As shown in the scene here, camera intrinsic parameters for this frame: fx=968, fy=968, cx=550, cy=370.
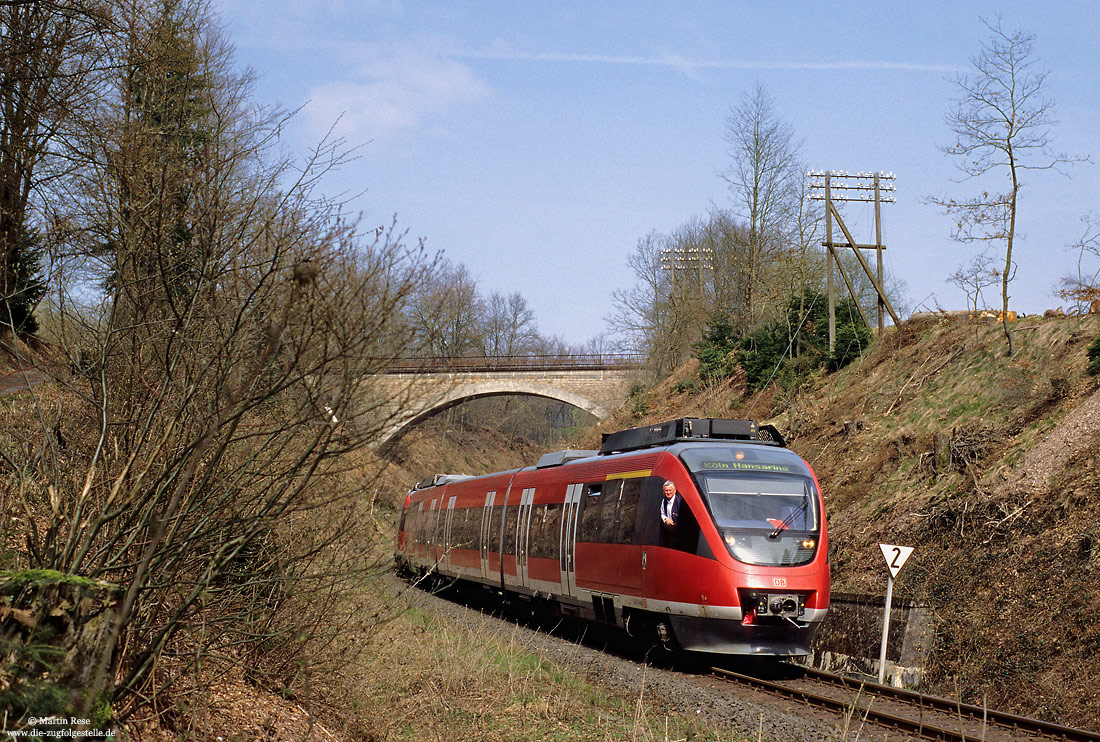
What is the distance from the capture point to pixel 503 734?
8406 mm

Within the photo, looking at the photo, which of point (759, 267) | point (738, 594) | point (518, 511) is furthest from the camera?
point (759, 267)

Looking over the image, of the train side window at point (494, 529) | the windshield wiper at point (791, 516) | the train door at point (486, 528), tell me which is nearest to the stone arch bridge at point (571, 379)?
the train door at point (486, 528)

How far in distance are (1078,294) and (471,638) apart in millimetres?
15081

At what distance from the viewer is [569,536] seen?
606 inches

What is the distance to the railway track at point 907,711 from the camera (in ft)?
28.0

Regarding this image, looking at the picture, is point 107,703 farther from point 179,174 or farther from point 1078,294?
point 1078,294

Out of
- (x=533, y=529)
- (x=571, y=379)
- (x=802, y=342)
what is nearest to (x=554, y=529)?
(x=533, y=529)

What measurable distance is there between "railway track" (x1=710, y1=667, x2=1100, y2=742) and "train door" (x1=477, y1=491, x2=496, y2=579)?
8499mm

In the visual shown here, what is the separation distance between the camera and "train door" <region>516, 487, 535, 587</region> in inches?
690

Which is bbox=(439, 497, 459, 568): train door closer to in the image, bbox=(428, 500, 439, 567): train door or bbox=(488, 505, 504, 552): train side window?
bbox=(428, 500, 439, 567): train door

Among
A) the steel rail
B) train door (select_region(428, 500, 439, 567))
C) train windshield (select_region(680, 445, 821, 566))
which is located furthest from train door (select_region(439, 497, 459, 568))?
the steel rail

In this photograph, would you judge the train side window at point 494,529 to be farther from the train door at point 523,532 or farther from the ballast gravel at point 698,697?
the ballast gravel at point 698,697

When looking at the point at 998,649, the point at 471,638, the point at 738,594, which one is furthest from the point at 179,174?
the point at 998,649

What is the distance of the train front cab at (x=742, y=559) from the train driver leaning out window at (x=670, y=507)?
12 cm
